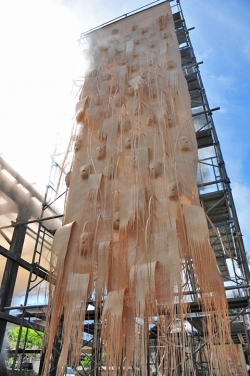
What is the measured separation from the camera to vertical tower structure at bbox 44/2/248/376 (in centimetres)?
204

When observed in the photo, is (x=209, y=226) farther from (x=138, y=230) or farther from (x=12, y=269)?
(x=12, y=269)

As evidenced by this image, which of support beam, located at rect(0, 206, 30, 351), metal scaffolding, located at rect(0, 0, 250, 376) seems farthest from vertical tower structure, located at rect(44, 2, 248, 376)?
support beam, located at rect(0, 206, 30, 351)

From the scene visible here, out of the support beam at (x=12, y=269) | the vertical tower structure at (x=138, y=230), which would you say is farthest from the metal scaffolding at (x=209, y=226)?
the vertical tower structure at (x=138, y=230)

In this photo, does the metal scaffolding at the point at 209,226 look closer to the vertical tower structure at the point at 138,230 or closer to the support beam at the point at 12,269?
the support beam at the point at 12,269

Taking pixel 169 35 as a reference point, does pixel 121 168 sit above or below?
below

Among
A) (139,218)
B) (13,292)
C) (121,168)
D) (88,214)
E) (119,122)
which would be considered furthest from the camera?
(13,292)

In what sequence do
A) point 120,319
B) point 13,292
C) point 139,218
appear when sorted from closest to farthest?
point 120,319
point 139,218
point 13,292

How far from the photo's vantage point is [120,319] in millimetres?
2023

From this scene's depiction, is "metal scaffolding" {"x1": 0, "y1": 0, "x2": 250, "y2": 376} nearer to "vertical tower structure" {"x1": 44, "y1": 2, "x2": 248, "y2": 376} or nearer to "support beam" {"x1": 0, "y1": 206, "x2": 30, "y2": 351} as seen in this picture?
"support beam" {"x1": 0, "y1": 206, "x2": 30, "y2": 351}

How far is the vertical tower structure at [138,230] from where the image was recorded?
6.70ft

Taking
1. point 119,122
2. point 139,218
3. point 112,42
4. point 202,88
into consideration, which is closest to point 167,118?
point 119,122

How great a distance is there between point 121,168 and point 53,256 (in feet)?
3.87

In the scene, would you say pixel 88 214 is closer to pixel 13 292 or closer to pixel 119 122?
pixel 119 122

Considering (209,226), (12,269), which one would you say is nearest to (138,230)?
(209,226)
